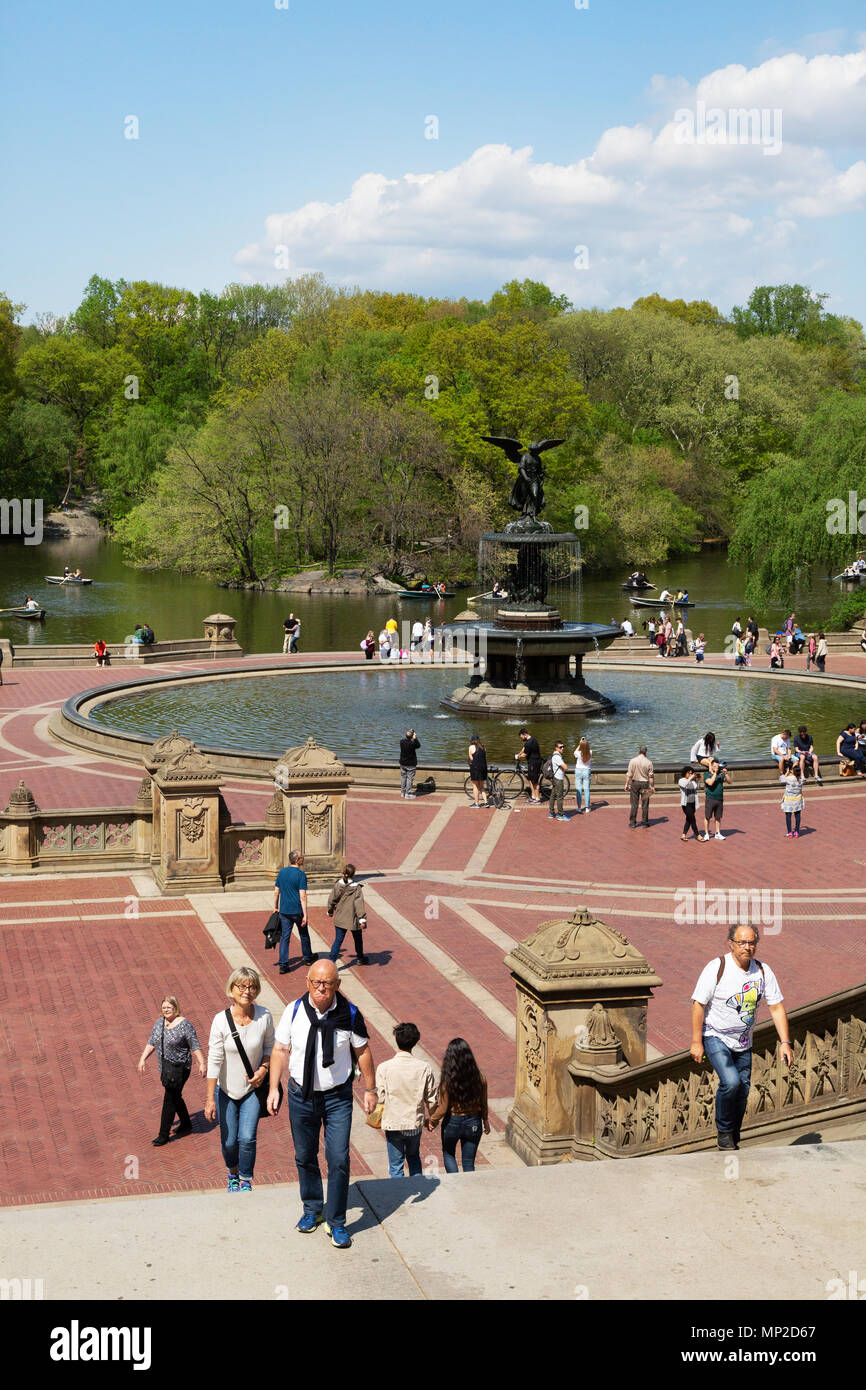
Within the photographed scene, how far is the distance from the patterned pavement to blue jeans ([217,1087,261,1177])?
1434mm

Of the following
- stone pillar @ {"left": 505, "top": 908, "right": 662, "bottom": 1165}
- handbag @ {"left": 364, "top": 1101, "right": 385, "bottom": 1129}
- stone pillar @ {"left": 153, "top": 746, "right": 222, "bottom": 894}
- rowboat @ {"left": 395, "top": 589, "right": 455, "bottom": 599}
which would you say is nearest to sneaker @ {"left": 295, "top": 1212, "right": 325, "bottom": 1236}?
handbag @ {"left": 364, "top": 1101, "right": 385, "bottom": 1129}

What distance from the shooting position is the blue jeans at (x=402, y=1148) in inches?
348

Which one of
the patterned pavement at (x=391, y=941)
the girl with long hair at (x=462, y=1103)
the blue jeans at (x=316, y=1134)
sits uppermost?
the blue jeans at (x=316, y=1134)

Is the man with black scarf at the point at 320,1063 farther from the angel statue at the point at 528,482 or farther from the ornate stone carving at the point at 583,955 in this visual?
the angel statue at the point at 528,482

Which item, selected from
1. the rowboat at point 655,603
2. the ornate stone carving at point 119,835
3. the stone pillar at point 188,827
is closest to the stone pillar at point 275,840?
the stone pillar at point 188,827

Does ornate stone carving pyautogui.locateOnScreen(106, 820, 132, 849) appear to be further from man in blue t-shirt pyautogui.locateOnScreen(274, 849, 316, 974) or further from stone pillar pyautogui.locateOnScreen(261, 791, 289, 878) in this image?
man in blue t-shirt pyautogui.locateOnScreen(274, 849, 316, 974)

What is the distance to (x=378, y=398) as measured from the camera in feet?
288

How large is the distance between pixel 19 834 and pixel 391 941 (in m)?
5.69

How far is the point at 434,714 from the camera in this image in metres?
33.8

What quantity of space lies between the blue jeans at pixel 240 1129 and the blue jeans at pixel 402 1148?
82 centimetres

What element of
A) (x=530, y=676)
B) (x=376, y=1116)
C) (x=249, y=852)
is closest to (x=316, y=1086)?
(x=376, y=1116)

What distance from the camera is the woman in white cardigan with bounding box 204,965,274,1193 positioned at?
8.48 meters

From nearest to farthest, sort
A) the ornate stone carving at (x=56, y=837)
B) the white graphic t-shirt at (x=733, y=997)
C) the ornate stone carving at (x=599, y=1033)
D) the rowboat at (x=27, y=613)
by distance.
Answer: the white graphic t-shirt at (x=733, y=997), the ornate stone carving at (x=599, y=1033), the ornate stone carving at (x=56, y=837), the rowboat at (x=27, y=613)

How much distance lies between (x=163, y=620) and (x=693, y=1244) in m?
62.2
